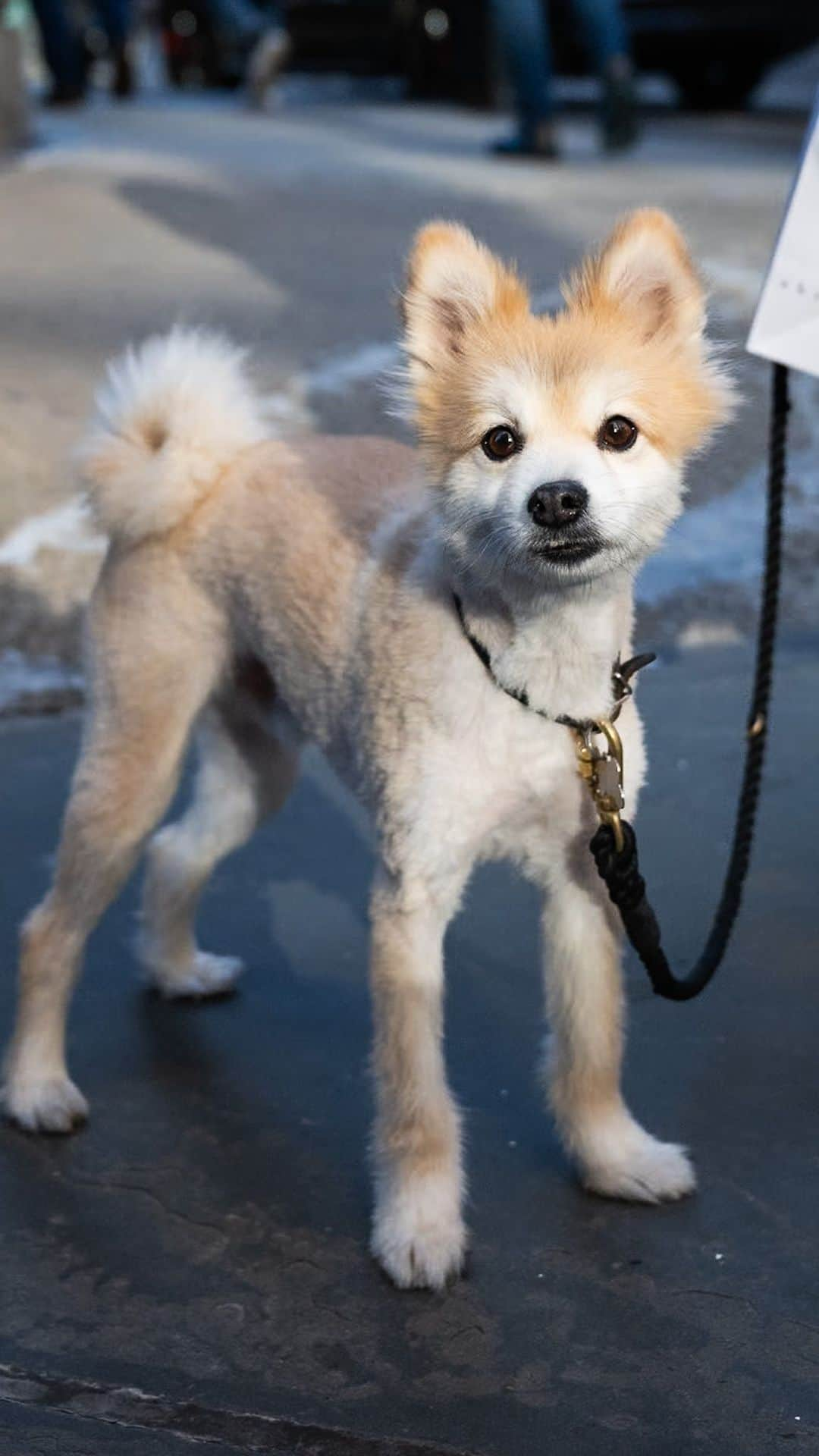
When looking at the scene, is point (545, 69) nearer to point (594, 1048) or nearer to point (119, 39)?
point (119, 39)

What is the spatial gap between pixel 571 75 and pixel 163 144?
538cm

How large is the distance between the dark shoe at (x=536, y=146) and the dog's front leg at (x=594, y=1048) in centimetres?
845

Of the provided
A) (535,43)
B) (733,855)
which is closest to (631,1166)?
(733,855)

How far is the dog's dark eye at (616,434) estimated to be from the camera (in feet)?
8.97

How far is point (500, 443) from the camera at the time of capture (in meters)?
2.76

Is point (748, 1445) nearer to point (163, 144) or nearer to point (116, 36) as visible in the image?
point (163, 144)

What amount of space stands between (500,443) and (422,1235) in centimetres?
120

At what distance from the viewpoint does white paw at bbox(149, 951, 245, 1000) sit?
381 cm

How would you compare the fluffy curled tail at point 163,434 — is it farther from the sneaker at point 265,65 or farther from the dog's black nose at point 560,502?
the sneaker at point 265,65

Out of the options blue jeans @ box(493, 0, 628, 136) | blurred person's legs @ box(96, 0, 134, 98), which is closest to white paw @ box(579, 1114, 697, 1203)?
blue jeans @ box(493, 0, 628, 136)

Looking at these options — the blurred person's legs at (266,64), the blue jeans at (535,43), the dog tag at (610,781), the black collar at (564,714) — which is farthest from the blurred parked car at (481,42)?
the dog tag at (610,781)

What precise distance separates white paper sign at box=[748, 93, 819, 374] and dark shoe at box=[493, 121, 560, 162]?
25.9 feet

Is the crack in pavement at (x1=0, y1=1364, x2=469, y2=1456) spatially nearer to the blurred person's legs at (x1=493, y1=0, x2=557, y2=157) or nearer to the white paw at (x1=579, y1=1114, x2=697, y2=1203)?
the white paw at (x1=579, y1=1114, x2=697, y2=1203)

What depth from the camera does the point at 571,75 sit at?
1566cm
